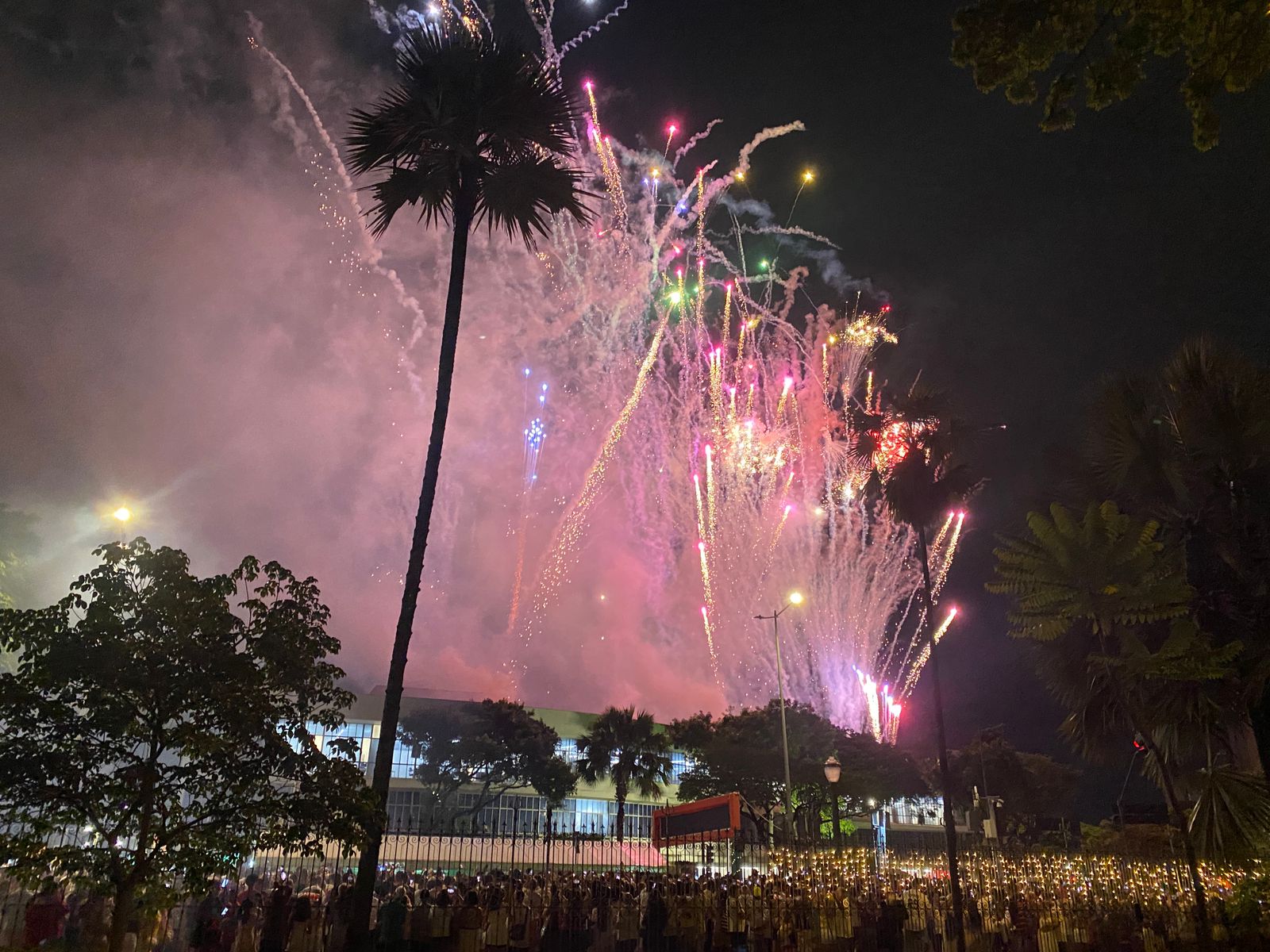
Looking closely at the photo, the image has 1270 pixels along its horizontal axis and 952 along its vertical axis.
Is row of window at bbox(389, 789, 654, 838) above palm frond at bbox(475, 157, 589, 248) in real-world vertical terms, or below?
below

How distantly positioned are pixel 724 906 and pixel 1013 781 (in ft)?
190

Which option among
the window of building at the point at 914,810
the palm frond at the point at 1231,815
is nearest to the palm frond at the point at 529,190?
the palm frond at the point at 1231,815

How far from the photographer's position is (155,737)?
29.8ft

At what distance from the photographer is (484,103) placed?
1348 cm

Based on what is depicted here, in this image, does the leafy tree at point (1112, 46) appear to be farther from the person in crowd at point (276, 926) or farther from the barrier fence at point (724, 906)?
the person in crowd at point (276, 926)

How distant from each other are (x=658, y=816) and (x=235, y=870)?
80.5ft

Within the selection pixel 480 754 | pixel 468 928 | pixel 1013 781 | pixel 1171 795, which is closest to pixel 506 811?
pixel 480 754

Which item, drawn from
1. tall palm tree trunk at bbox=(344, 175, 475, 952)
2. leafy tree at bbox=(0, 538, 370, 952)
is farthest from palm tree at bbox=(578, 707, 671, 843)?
leafy tree at bbox=(0, 538, 370, 952)

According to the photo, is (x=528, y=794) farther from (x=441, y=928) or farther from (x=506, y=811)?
(x=441, y=928)

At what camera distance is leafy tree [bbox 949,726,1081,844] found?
6319 centimetres

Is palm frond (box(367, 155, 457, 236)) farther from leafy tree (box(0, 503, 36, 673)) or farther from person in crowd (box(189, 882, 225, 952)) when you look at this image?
leafy tree (box(0, 503, 36, 673))

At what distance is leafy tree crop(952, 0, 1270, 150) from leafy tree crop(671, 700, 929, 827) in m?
47.8

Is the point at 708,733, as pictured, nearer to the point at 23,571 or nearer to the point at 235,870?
the point at 23,571

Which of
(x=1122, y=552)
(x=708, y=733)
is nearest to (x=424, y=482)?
(x=1122, y=552)
